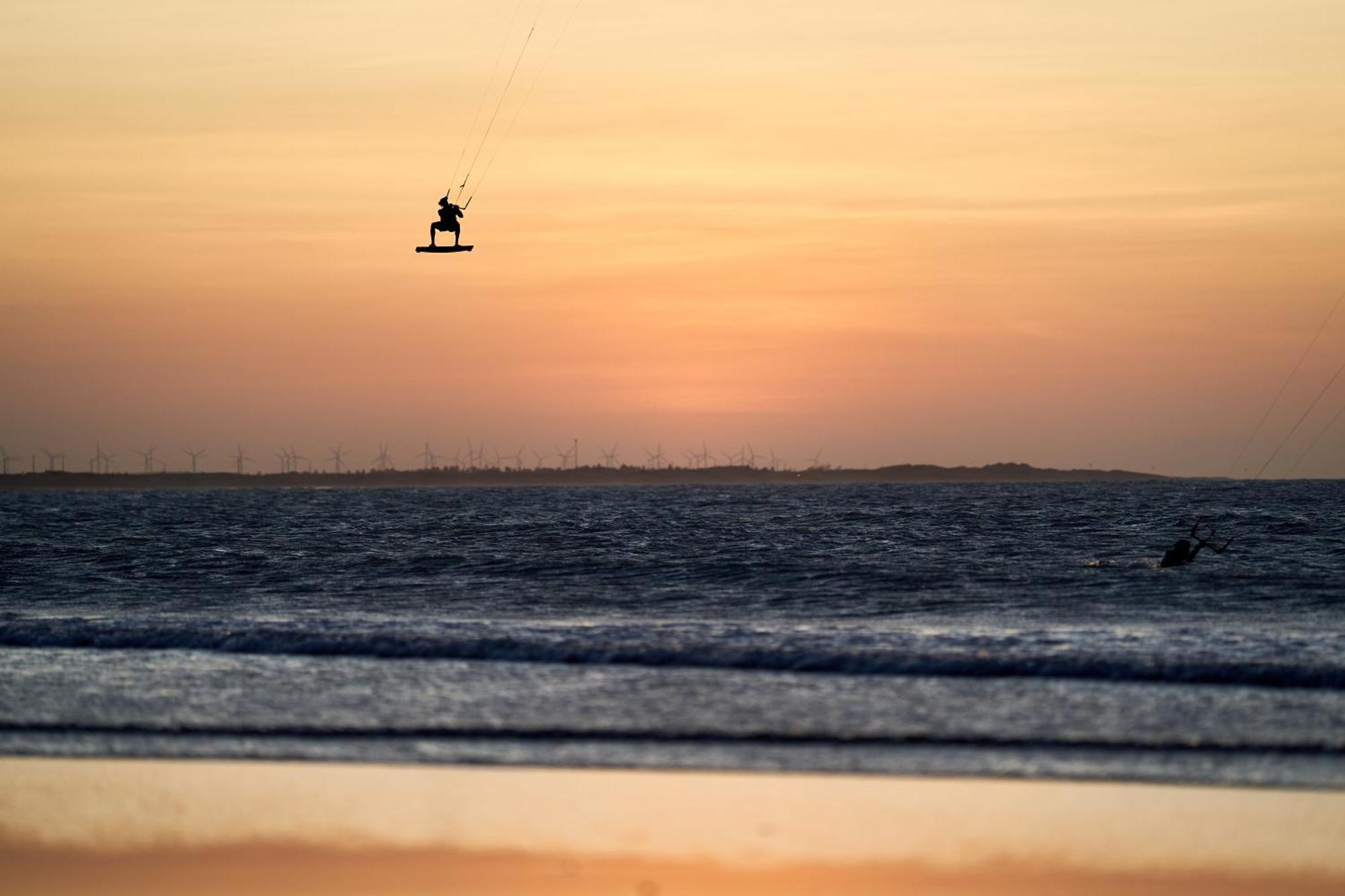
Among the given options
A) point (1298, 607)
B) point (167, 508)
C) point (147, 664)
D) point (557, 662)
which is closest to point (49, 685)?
point (147, 664)

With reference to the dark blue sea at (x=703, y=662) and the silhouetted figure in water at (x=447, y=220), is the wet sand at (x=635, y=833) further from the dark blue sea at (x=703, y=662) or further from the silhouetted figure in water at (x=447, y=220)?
the silhouetted figure in water at (x=447, y=220)

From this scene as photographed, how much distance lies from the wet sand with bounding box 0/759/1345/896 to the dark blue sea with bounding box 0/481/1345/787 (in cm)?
86

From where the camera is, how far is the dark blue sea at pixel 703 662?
14.2 m

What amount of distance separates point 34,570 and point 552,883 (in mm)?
42629

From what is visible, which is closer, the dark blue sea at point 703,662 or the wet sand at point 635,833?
the wet sand at point 635,833

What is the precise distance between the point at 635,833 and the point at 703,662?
33.5ft

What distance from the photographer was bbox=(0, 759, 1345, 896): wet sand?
959 centimetres

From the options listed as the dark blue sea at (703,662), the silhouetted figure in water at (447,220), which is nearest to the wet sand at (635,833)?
the dark blue sea at (703,662)

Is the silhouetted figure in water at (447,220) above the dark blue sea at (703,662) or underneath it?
above

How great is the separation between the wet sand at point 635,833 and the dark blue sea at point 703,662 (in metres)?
0.86

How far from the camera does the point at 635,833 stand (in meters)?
10.8

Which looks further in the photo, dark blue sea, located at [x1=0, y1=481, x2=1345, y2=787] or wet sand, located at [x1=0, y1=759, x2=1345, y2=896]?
dark blue sea, located at [x1=0, y1=481, x2=1345, y2=787]

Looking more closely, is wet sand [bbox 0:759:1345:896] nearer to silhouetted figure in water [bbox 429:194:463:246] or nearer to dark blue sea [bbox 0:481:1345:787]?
dark blue sea [bbox 0:481:1345:787]

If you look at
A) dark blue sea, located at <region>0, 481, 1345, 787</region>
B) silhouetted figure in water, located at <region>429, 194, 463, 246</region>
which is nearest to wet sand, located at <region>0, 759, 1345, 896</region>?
dark blue sea, located at <region>0, 481, 1345, 787</region>
